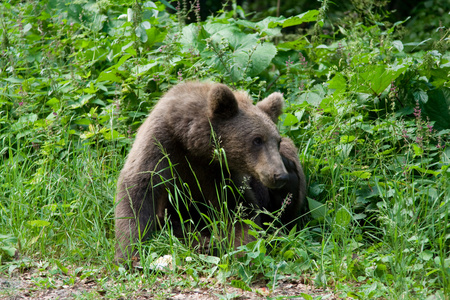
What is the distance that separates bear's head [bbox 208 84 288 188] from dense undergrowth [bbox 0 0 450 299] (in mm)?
608

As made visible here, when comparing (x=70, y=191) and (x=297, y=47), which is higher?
(x=297, y=47)

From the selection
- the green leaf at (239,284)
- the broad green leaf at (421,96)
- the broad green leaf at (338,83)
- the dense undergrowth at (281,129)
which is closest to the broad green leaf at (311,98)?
the dense undergrowth at (281,129)

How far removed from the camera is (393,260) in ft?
12.6

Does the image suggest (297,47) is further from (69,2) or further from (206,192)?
(69,2)

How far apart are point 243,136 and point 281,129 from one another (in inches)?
52.4

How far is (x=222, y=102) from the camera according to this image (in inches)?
179

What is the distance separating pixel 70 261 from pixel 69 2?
421 cm

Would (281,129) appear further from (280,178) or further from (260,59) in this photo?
(280,178)

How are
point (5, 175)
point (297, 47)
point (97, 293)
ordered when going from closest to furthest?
1. point (97, 293)
2. point (5, 175)
3. point (297, 47)

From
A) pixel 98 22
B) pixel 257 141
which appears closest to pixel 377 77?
pixel 257 141

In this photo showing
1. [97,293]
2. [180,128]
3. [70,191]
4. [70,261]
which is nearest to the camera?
[97,293]

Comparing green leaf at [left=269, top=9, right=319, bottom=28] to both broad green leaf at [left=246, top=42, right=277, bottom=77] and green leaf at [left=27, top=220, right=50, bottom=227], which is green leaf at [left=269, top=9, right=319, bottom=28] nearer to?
broad green leaf at [left=246, top=42, right=277, bottom=77]

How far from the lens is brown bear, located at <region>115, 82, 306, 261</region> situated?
443cm

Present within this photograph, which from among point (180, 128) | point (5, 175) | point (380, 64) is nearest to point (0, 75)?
point (5, 175)
